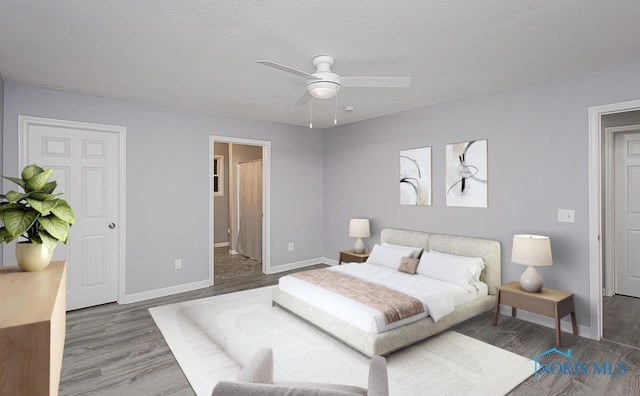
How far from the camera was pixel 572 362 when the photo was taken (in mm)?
2738

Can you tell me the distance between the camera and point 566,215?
3.34 m

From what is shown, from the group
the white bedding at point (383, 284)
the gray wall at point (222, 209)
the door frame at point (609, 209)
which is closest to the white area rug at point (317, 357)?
the white bedding at point (383, 284)

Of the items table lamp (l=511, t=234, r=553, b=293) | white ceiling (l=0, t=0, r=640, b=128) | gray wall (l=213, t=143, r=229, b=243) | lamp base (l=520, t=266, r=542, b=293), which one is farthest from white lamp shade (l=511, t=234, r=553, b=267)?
gray wall (l=213, t=143, r=229, b=243)

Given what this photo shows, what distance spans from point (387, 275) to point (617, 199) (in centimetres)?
325

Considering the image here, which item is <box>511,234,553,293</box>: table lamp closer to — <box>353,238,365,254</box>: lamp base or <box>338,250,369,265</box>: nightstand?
<box>338,250,369,265</box>: nightstand

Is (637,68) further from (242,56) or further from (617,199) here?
(242,56)

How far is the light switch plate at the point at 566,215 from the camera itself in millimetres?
3301

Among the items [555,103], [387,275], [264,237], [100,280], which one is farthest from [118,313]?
[555,103]

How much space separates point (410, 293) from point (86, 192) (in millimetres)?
3838

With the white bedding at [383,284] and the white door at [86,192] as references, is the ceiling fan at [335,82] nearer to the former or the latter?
the white bedding at [383,284]

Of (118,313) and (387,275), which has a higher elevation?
(387,275)

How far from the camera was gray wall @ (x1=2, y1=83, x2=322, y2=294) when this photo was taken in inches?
146

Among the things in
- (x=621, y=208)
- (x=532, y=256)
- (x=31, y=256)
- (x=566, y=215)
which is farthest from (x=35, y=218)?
(x=621, y=208)

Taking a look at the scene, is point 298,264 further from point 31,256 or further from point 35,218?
point 35,218
